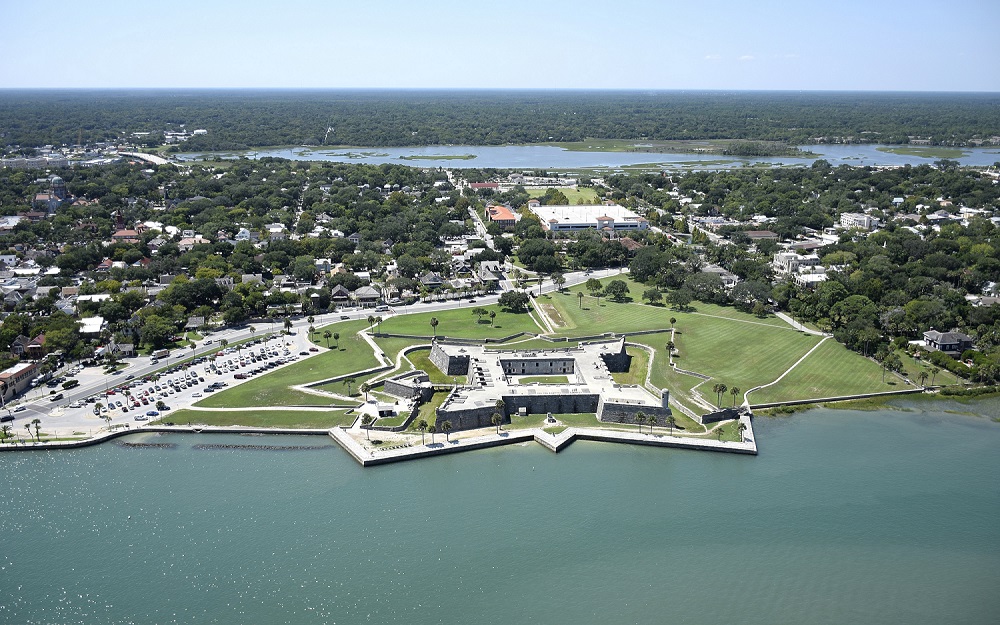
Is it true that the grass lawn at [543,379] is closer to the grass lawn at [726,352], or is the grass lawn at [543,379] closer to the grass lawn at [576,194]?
the grass lawn at [726,352]

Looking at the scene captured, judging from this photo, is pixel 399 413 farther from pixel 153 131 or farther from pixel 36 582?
pixel 153 131

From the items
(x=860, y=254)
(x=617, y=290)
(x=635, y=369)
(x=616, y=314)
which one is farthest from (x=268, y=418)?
(x=860, y=254)

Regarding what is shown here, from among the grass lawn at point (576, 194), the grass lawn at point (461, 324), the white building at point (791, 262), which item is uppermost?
the grass lawn at point (576, 194)

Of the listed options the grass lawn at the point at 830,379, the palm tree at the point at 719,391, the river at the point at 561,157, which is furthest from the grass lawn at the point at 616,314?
the river at the point at 561,157

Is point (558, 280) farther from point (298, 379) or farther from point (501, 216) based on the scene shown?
point (298, 379)

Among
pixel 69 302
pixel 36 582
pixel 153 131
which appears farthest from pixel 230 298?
pixel 153 131

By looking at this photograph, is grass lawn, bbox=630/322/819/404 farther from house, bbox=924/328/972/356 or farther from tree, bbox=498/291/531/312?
tree, bbox=498/291/531/312
